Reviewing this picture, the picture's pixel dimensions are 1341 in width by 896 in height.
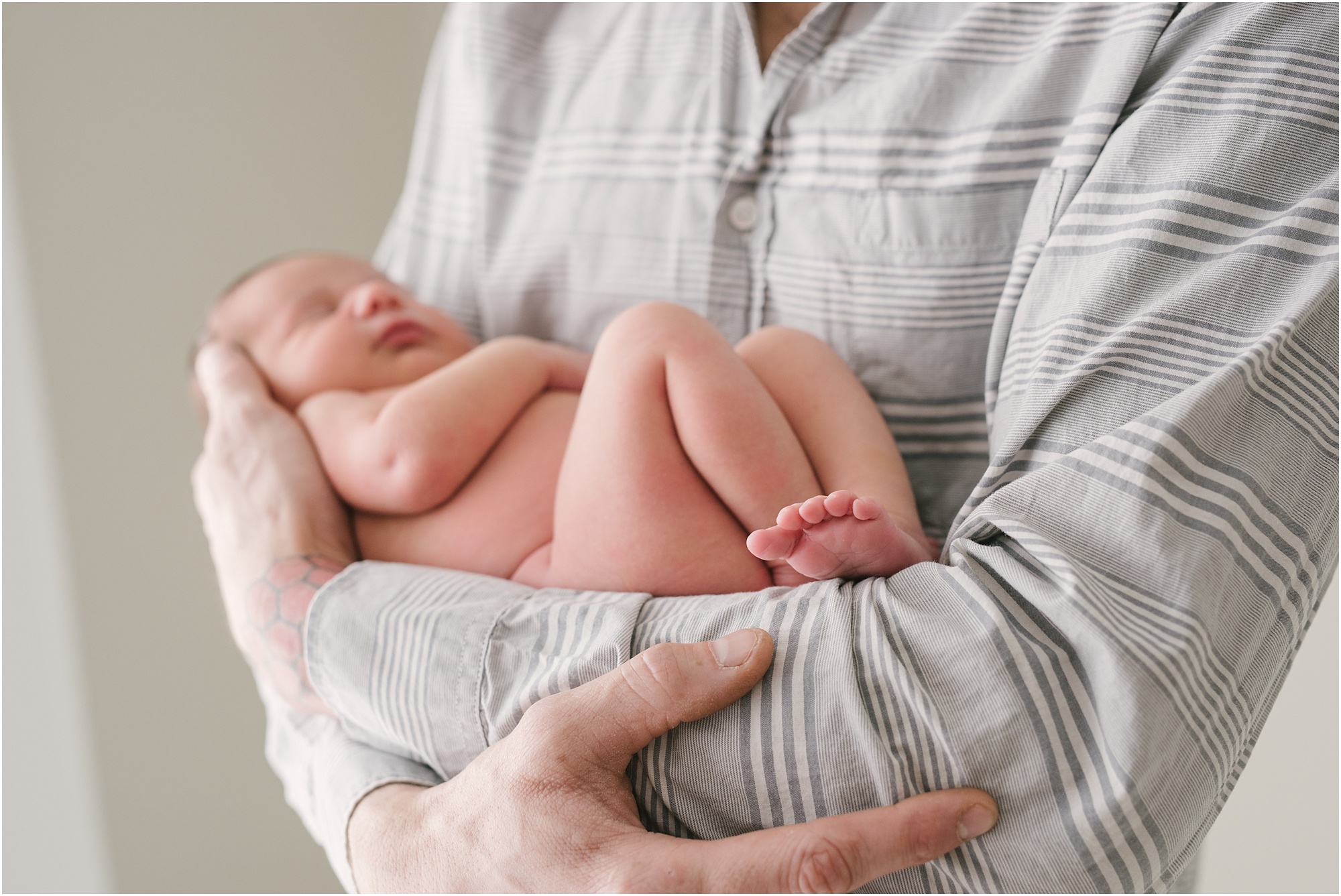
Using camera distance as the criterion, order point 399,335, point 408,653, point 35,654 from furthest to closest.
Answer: point 35,654, point 399,335, point 408,653

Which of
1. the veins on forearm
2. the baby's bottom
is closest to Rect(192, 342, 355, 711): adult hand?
the veins on forearm

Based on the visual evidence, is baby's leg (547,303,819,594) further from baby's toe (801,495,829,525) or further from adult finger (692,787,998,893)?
adult finger (692,787,998,893)

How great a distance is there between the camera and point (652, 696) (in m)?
0.59

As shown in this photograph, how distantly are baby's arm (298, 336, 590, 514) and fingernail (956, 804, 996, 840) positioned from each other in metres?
0.58

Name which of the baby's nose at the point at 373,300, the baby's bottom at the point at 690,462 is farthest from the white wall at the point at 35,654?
the baby's bottom at the point at 690,462

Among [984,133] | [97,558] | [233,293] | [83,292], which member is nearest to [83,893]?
[97,558]

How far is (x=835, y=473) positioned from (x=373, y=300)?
2.20ft

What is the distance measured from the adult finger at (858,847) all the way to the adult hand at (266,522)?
50cm

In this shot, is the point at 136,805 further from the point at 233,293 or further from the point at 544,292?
the point at 544,292

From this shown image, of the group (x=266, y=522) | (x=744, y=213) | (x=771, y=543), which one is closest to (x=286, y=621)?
(x=266, y=522)

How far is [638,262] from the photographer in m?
1.01

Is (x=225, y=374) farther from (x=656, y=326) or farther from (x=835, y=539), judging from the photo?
(x=835, y=539)

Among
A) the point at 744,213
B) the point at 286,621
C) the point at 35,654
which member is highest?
the point at 744,213

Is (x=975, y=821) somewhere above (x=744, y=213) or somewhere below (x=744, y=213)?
below
